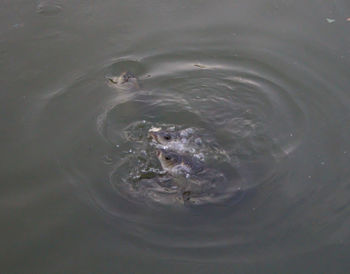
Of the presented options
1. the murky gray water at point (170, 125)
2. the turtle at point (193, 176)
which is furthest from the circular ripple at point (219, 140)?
the turtle at point (193, 176)

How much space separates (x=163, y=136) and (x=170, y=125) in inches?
10.7

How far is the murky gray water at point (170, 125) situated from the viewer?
3.98 meters

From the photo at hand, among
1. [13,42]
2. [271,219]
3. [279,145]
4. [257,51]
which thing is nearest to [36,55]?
[13,42]

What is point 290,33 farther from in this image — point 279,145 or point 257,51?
point 279,145

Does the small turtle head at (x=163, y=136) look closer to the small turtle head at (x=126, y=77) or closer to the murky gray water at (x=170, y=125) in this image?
the murky gray water at (x=170, y=125)

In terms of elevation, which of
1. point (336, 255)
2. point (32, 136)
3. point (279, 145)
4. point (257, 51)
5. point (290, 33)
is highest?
point (290, 33)

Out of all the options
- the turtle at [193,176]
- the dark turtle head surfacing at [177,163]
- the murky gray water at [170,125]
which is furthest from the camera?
the dark turtle head surfacing at [177,163]

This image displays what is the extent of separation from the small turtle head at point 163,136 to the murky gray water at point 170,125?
109 mm

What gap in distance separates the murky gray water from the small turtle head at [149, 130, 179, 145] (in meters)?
0.11

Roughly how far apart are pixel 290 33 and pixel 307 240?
3343mm

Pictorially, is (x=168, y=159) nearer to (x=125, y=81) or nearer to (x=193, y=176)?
(x=193, y=176)

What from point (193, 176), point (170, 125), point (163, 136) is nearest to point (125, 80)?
point (170, 125)

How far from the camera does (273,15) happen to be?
657cm

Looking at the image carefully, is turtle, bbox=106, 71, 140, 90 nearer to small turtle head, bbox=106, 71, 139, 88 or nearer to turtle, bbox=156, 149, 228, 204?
small turtle head, bbox=106, 71, 139, 88
